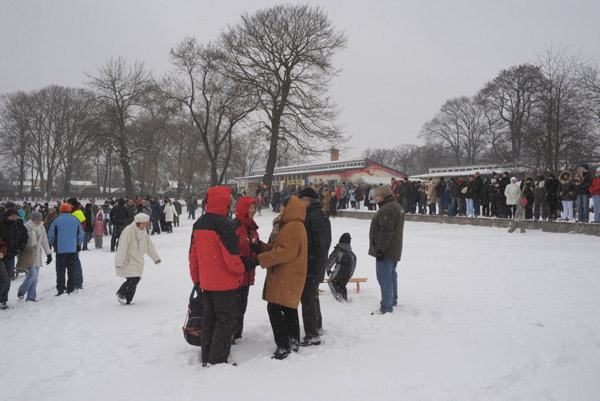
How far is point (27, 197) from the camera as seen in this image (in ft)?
150

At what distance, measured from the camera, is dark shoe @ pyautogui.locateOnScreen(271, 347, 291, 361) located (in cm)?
398

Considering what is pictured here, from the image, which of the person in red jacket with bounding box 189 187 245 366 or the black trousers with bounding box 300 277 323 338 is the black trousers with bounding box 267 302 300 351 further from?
the person in red jacket with bounding box 189 187 245 366

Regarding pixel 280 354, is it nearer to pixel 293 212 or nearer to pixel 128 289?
pixel 293 212

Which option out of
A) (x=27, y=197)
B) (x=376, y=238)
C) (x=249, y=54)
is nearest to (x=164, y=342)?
(x=376, y=238)

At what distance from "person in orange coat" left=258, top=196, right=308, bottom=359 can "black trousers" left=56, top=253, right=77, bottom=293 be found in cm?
515

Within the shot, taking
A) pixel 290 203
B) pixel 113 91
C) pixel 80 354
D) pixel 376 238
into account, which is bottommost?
pixel 80 354

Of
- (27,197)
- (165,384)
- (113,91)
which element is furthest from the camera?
(27,197)

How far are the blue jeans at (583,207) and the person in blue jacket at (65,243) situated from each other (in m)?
13.8

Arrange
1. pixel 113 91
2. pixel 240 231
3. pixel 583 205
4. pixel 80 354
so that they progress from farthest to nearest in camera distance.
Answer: pixel 113 91, pixel 583 205, pixel 80 354, pixel 240 231

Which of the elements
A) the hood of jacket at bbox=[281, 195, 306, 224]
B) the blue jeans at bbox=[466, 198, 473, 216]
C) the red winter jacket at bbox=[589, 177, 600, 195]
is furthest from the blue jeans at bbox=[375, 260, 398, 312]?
the blue jeans at bbox=[466, 198, 473, 216]

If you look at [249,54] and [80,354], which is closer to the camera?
[80,354]

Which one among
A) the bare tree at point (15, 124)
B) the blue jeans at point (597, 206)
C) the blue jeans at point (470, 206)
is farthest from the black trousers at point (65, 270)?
the bare tree at point (15, 124)

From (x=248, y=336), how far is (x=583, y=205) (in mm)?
11982

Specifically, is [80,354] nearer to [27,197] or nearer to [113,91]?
[113,91]
